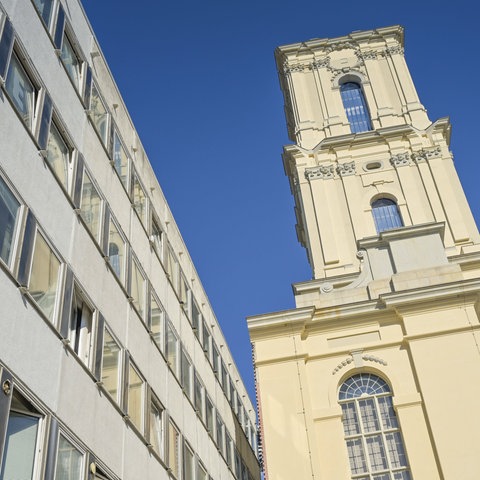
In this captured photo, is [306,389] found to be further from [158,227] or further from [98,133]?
[98,133]

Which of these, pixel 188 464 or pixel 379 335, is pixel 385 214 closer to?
pixel 379 335

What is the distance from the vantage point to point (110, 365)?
13586 mm

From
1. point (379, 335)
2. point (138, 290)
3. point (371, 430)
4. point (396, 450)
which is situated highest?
point (379, 335)

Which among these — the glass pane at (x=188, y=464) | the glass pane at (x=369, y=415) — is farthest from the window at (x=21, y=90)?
the glass pane at (x=369, y=415)

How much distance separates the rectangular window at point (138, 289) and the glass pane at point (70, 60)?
4.54 m

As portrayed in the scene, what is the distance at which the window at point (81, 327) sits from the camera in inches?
486

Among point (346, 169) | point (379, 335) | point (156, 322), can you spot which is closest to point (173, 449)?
point (156, 322)

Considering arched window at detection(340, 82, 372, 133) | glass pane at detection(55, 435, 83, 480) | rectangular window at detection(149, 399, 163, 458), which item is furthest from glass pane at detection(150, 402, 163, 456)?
arched window at detection(340, 82, 372, 133)

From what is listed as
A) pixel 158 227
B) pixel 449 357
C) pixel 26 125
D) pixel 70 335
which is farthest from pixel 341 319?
pixel 26 125

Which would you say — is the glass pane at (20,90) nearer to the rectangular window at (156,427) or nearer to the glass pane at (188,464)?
the rectangular window at (156,427)

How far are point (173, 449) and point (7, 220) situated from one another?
9.19m

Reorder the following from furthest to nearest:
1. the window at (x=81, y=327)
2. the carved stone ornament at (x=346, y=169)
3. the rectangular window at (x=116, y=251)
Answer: the carved stone ornament at (x=346, y=169)
the rectangular window at (x=116, y=251)
the window at (x=81, y=327)

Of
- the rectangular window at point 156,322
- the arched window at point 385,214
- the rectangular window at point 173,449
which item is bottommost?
the rectangular window at point 173,449

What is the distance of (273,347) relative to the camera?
971 inches
